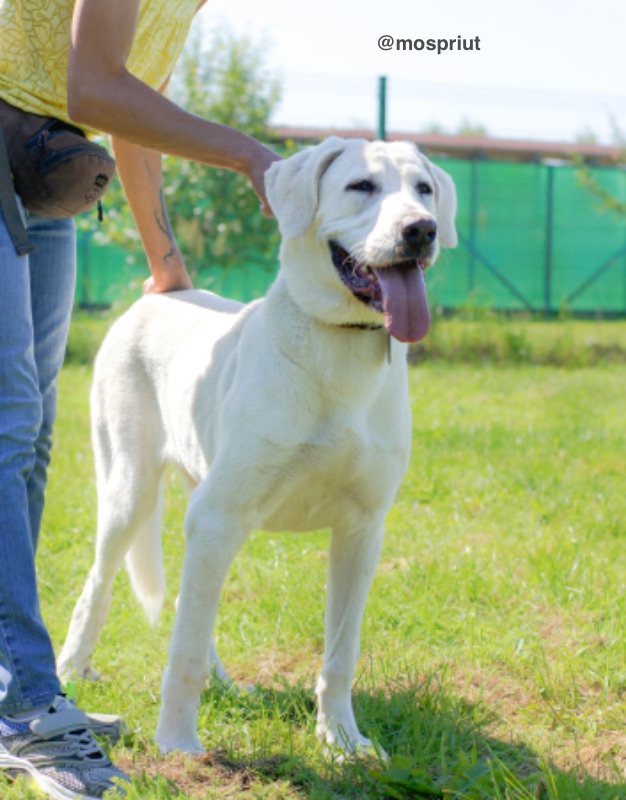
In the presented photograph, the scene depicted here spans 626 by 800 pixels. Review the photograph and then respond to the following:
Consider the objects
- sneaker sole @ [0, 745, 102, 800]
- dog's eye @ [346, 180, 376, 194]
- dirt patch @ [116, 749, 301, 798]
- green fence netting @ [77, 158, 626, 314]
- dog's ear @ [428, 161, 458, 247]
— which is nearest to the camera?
sneaker sole @ [0, 745, 102, 800]

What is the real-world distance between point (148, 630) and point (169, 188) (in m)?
7.02

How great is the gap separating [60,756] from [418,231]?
1441 mm

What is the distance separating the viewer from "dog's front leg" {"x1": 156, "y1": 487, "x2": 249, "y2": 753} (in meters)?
2.61

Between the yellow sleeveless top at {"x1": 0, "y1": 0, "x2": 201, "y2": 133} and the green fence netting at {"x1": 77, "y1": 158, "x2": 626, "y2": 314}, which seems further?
the green fence netting at {"x1": 77, "y1": 158, "x2": 626, "y2": 314}

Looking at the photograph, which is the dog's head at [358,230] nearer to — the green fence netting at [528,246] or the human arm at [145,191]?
the human arm at [145,191]

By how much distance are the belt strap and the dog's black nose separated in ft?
2.88

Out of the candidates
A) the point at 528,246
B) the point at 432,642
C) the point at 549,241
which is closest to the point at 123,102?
the point at 432,642

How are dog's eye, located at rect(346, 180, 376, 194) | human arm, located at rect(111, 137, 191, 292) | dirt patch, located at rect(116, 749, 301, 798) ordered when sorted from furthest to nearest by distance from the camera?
human arm, located at rect(111, 137, 191, 292) → dog's eye, located at rect(346, 180, 376, 194) → dirt patch, located at rect(116, 749, 301, 798)

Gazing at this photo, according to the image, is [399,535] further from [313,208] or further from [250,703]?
[313,208]

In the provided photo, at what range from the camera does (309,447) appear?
2576mm

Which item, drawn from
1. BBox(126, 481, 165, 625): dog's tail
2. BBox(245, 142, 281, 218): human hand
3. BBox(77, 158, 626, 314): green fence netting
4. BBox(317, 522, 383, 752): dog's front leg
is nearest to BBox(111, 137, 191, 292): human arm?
BBox(245, 142, 281, 218): human hand

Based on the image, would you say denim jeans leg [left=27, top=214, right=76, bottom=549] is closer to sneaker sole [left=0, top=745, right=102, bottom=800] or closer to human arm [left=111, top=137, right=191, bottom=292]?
human arm [left=111, top=137, right=191, bottom=292]

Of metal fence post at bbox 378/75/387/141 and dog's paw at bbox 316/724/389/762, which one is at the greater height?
metal fence post at bbox 378/75/387/141

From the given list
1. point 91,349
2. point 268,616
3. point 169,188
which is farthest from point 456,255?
point 268,616
